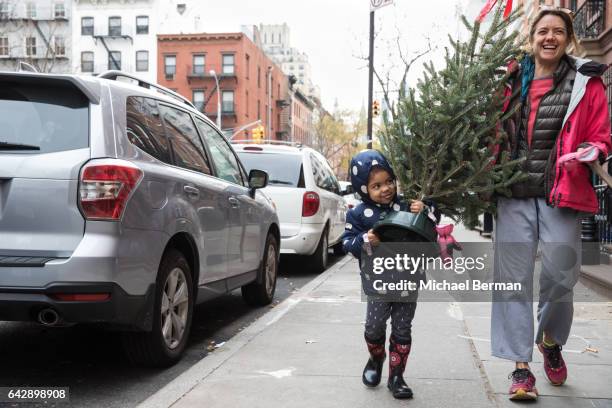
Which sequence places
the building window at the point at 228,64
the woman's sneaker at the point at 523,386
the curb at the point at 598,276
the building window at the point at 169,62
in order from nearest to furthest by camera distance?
the woman's sneaker at the point at 523,386 → the curb at the point at 598,276 → the building window at the point at 228,64 → the building window at the point at 169,62

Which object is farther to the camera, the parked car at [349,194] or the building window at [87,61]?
the building window at [87,61]

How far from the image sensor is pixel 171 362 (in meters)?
4.73

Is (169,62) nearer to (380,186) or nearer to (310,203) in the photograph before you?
(310,203)

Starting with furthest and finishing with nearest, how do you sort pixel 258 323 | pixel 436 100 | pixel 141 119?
pixel 258 323 < pixel 141 119 < pixel 436 100

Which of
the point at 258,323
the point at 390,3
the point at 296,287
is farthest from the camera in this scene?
the point at 390,3

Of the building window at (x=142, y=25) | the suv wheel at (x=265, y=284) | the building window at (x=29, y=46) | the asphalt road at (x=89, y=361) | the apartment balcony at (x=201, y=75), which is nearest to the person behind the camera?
the asphalt road at (x=89, y=361)

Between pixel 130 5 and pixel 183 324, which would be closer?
pixel 183 324

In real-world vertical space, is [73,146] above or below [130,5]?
below

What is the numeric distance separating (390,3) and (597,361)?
17.0 m

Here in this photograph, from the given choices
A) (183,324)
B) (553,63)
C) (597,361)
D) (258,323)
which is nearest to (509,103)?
(553,63)

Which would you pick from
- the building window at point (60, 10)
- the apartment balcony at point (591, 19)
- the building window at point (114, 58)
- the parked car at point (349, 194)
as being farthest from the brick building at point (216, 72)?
the apartment balcony at point (591, 19)

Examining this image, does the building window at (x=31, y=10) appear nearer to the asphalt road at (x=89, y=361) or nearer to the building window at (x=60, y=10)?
the building window at (x=60, y=10)

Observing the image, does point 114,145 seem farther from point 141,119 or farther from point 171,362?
point 171,362

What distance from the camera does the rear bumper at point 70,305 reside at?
12.5ft
